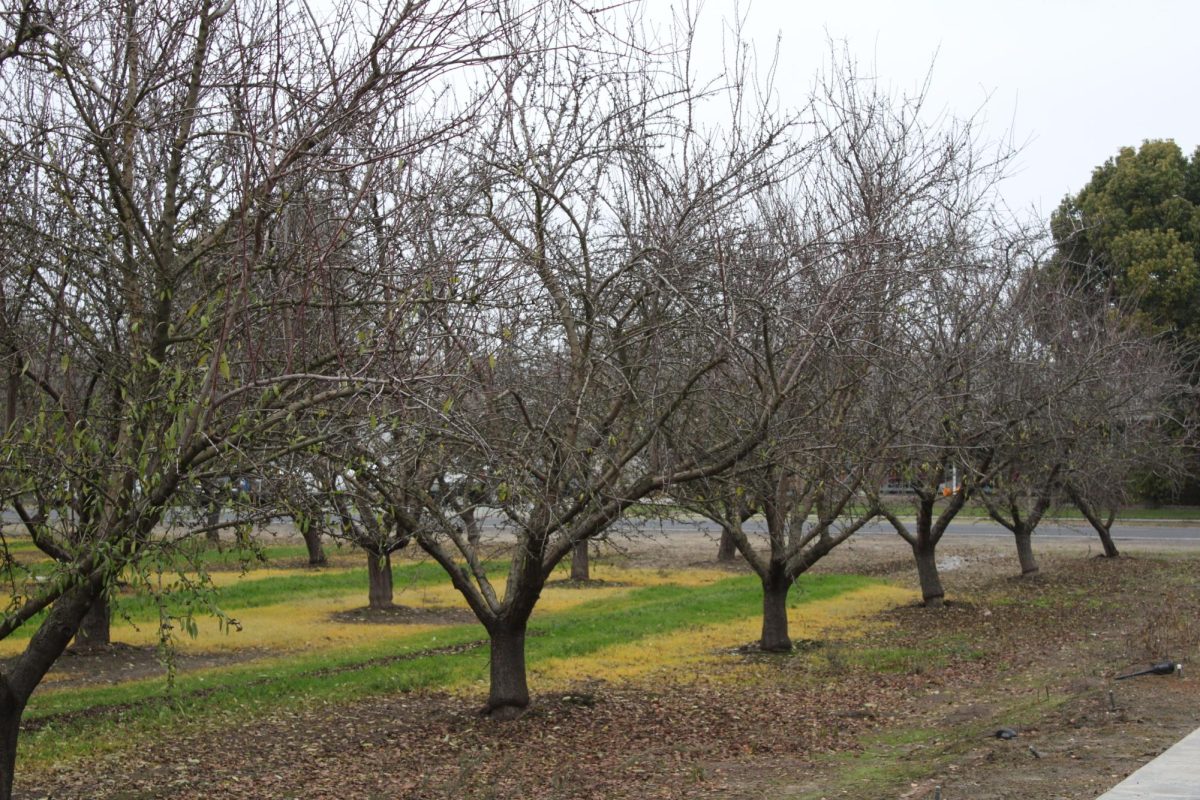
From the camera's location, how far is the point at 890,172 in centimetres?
1245

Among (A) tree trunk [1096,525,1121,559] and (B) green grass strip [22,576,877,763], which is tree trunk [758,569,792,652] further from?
(A) tree trunk [1096,525,1121,559]

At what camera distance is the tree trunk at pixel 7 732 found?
22.8 ft

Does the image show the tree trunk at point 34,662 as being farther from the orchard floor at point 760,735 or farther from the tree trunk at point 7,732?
the orchard floor at point 760,735

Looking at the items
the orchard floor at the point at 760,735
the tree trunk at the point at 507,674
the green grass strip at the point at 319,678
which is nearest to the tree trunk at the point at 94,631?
the orchard floor at the point at 760,735

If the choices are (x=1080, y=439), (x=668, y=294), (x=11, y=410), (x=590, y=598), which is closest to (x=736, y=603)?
(x=590, y=598)

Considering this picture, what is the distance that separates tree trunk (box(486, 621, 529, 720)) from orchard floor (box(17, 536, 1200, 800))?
17 centimetres

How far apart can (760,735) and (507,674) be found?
7.87 feet

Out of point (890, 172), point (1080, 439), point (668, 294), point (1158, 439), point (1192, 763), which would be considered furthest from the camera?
point (1158, 439)

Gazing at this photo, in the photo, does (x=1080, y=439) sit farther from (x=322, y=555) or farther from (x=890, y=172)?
(x=322, y=555)

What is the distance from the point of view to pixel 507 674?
11.2 meters

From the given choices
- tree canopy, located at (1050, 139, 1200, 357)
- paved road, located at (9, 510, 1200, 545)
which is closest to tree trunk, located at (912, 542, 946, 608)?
paved road, located at (9, 510, 1200, 545)

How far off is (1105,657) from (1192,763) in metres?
6.83

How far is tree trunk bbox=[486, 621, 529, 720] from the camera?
11.1 meters

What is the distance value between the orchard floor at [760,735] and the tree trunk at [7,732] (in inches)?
56.3
